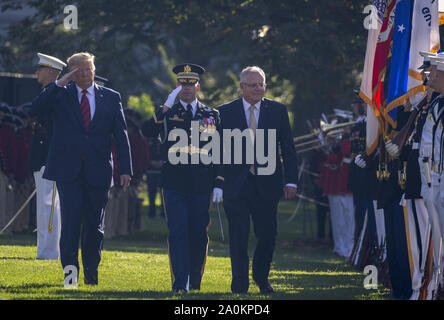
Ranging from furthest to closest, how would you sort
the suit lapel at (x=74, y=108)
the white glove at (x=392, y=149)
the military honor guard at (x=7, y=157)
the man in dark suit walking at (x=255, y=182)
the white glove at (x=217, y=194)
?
1. the military honor guard at (x=7, y=157)
2. the suit lapel at (x=74, y=108)
3. the man in dark suit walking at (x=255, y=182)
4. the white glove at (x=217, y=194)
5. the white glove at (x=392, y=149)

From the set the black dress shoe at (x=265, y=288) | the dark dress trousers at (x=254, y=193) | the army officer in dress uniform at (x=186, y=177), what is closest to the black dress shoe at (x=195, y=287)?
the army officer in dress uniform at (x=186, y=177)

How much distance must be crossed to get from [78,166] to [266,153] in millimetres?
1905

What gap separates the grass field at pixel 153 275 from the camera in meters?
10.4

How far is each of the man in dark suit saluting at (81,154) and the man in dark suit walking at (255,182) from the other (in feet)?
3.92

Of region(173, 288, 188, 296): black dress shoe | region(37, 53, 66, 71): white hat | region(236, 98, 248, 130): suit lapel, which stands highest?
region(37, 53, 66, 71): white hat

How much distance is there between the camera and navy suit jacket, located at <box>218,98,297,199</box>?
10.7 metres

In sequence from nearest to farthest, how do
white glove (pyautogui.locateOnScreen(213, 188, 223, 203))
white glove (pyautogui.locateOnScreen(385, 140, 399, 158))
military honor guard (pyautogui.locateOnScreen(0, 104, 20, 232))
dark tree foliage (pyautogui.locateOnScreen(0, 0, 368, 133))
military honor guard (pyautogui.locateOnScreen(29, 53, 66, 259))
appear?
white glove (pyautogui.locateOnScreen(385, 140, 399, 158))
white glove (pyautogui.locateOnScreen(213, 188, 223, 203))
military honor guard (pyautogui.locateOnScreen(29, 53, 66, 259))
military honor guard (pyautogui.locateOnScreen(0, 104, 20, 232))
dark tree foliage (pyautogui.locateOnScreen(0, 0, 368, 133))

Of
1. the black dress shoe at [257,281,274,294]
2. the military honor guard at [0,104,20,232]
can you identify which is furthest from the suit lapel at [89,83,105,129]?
the military honor guard at [0,104,20,232]

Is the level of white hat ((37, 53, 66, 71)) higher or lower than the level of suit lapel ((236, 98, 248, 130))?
higher

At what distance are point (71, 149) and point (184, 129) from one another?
1.18m

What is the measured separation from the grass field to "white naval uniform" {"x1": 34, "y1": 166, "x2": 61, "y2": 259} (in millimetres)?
229

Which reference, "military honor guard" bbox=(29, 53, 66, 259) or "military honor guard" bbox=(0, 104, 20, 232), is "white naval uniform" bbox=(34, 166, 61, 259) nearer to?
"military honor guard" bbox=(29, 53, 66, 259)

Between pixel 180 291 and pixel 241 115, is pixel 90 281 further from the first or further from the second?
pixel 241 115

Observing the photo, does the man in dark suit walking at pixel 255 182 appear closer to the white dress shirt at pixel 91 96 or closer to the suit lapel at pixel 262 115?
the suit lapel at pixel 262 115
